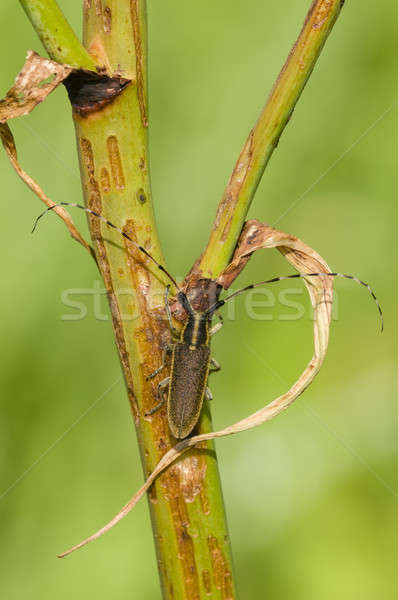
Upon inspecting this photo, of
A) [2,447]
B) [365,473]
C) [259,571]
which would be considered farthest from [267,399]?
[2,447]

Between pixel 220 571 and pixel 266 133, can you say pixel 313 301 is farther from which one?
pixel 220 571

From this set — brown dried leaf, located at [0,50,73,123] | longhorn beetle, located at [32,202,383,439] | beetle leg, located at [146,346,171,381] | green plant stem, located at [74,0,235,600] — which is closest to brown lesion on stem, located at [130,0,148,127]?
green plant stem, located at [74,0,235,600]

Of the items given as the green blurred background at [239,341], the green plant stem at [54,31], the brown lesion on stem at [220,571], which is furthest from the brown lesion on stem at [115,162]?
the green blurred background at [239,341]

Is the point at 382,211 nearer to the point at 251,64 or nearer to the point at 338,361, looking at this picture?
the point at 338,361

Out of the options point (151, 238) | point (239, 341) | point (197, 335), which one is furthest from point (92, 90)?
point (239, 341)

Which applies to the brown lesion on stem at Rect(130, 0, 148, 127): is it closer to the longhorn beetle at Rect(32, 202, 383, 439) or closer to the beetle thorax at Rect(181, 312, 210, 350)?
the longhorn beetle at Rect(32, 202, 383, 439)

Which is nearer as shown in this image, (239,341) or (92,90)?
(92,90)
